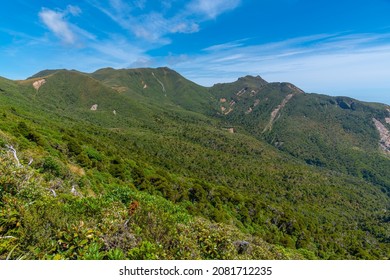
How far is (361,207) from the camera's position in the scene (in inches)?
5605

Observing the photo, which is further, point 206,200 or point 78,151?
point 206,200

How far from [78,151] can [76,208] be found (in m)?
27.9

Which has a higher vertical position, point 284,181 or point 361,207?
point 284,181

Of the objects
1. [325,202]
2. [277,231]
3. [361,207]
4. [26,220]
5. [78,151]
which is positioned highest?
[26,220]

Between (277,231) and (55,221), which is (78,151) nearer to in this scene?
(55,221)

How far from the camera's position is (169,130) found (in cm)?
19400

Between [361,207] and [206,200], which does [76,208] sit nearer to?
[206,200]

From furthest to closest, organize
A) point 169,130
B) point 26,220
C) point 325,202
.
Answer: point 169,130 → point 325,202 → point 26,220

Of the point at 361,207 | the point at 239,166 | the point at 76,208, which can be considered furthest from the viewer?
the point at 361,207

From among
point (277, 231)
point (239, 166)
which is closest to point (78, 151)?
point (277, 231)

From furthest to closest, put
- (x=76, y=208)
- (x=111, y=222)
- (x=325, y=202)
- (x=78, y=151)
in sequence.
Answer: (x=325, y=202) < (x=78, y=151) < (x=76, y=208) < (x=111, y=222)

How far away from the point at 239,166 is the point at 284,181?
71.8 feet
